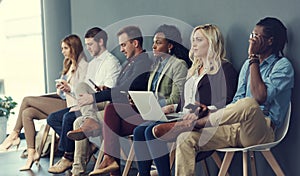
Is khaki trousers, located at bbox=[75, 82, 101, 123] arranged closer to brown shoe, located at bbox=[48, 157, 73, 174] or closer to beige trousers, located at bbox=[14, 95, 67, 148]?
brown shoe, located at bbox=[48, 157, 73, 174]

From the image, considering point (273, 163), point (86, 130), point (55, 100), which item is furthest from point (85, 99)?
point (273, 163)

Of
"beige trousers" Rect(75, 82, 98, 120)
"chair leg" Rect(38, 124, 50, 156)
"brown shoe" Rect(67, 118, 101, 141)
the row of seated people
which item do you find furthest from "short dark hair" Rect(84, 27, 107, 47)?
"chair leg" Rect(38, 124, 50, 156)

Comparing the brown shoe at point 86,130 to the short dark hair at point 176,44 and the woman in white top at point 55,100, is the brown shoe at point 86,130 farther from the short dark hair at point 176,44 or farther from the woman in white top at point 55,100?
the short dark hair at point 176,44

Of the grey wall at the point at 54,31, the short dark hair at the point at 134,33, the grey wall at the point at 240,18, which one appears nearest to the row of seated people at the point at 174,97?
the short dark hair at the point at 134,33

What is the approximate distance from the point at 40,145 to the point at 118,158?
1.34 m

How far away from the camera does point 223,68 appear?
3.21m

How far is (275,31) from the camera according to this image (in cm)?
291

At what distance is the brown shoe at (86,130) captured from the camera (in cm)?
390

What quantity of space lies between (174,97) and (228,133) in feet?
2.31

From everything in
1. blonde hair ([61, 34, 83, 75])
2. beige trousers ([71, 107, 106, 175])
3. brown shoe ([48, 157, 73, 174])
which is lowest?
brown shoe ([48, 157, 73, 174])

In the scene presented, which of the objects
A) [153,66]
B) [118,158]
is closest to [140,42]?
[153,66]

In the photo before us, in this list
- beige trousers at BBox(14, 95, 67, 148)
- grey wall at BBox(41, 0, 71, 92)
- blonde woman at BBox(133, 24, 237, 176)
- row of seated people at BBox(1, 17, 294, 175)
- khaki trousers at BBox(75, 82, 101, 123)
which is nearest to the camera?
row of seated people at BBox(1, 17, 294, 175)

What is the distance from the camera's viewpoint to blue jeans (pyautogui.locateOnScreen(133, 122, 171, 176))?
10.5 feet

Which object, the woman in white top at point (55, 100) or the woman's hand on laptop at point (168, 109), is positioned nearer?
the woman's hand on laptop at point (168, 109)
